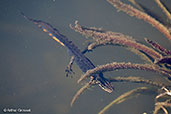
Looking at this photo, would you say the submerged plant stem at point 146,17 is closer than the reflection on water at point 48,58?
Yes

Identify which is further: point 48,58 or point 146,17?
point 48,58

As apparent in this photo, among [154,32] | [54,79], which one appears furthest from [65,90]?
[154,32]

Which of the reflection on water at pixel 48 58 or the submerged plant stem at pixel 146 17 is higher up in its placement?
the reflection on water at pixel 48 58

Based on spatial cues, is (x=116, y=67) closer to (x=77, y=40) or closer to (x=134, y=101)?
(x=134, y=101)

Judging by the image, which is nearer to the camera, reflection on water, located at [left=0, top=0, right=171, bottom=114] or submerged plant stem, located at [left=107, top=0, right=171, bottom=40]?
submerged plant stem, located at [left=107, top=0, right=171, bottom=40]

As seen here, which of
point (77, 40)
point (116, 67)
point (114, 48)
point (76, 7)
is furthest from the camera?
point (76, 7)

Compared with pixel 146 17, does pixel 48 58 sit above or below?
above

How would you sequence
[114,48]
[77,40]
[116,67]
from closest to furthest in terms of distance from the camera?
1. [116,67]
2. [114,48]
3. [77,40]

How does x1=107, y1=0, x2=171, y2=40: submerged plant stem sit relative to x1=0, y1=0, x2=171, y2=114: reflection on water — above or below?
below
